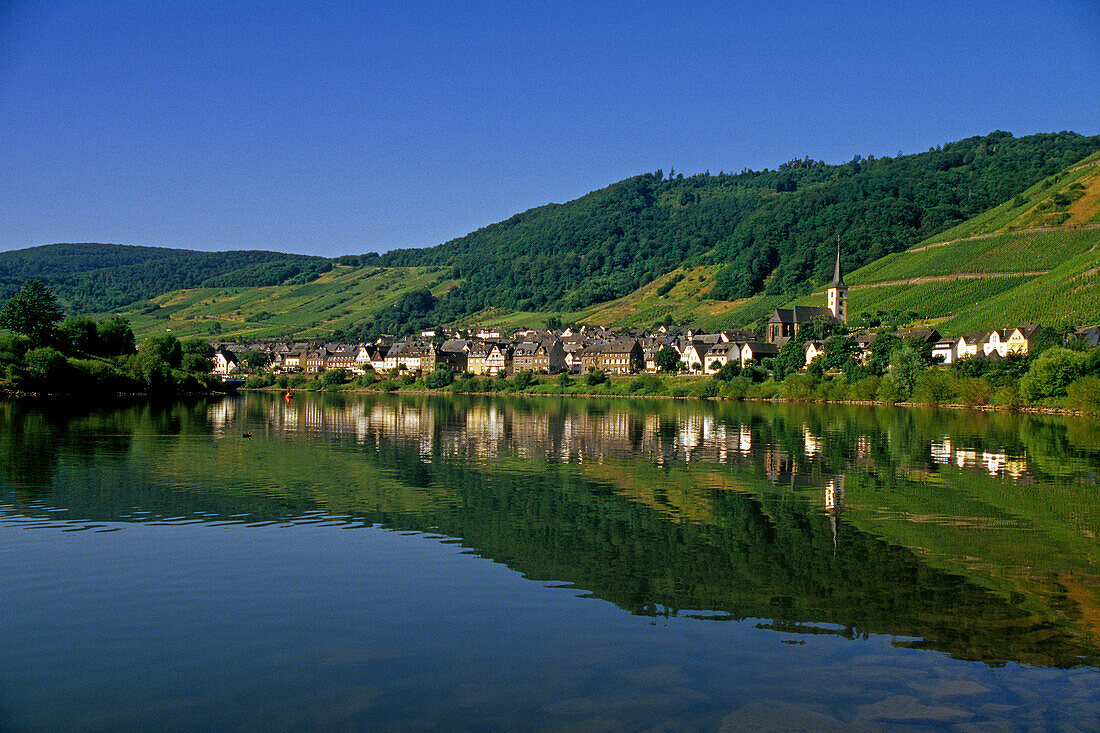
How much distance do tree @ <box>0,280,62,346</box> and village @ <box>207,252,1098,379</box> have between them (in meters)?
61.6

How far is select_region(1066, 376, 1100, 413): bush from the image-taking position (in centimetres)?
6769

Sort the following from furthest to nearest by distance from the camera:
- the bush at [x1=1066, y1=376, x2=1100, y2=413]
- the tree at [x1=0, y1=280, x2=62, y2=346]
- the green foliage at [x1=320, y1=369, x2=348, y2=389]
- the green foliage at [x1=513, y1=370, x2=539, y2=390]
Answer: the green foliage at [x1=320, y1=369, x2=348, y2=389], the green foliage at [x1=513, y1=370, x2=539, y2=390], the tree at [x1=0, y1=280, x2=62, y2=346], the bush at [x1=1066, y1=376, x2=1100, y2=413]

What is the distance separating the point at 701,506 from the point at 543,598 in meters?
10.5

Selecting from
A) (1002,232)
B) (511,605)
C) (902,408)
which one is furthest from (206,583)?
(1002,232)

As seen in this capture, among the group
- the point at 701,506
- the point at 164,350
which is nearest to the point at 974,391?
the point at 701,506

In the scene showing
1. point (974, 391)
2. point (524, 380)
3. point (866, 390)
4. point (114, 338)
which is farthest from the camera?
point (524, 380)

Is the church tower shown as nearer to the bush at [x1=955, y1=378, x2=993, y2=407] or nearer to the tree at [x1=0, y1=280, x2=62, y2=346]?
the bush at [x1=955, y1=378, x2=993, y2=407]

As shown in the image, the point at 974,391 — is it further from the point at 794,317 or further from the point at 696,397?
the point at 794,317

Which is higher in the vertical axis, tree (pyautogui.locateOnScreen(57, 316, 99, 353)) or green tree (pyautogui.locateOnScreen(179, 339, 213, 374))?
tree (pyautogui.locateOnScreen(57, 316, 99, 353))

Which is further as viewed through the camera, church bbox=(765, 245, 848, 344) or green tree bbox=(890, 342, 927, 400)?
church bbox=(765, 245, 848, 344)

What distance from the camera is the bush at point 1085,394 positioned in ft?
222

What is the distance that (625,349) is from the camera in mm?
152250

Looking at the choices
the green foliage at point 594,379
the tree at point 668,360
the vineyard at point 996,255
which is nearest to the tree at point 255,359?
the green foliage at point 594,379

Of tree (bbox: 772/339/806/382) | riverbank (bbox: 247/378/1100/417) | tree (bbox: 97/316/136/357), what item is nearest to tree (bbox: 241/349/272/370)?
riverbank (bbox: 247/378/1100/417)
